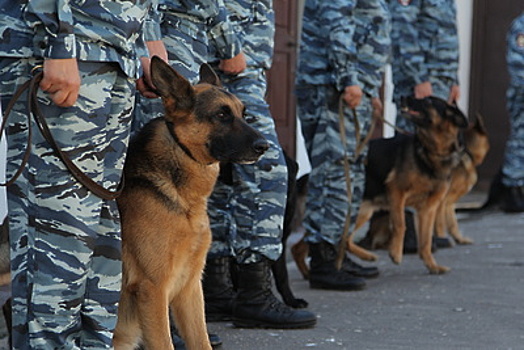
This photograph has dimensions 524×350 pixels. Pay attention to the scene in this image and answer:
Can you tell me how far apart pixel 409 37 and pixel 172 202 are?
406 centimetres

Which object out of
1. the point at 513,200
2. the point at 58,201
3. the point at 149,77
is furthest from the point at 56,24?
the point at 513,200

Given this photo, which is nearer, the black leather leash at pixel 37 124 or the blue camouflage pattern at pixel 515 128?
the black leather leash at pixel 37 124

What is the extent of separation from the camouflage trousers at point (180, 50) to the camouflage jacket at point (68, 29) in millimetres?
831

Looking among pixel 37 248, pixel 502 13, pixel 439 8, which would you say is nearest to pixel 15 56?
pixel 37 248

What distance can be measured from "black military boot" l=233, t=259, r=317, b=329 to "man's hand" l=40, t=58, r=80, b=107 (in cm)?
182

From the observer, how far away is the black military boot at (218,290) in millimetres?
4289

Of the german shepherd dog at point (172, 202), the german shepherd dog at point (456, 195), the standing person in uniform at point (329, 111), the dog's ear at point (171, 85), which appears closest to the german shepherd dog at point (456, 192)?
the german shepherd dog at point (456, 195)

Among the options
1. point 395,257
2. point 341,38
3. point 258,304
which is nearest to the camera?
point 258,304

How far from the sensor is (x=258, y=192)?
13.2 ft

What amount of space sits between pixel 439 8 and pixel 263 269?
3389mm

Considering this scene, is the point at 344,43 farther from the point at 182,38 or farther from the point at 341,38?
the point at 182,38

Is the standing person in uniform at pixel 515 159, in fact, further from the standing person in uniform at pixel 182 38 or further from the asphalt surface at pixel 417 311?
the standing person in uniform at pixel 182 38

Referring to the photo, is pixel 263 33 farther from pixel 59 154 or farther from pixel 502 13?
pixel 502 13

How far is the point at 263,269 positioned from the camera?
4.09 meters
